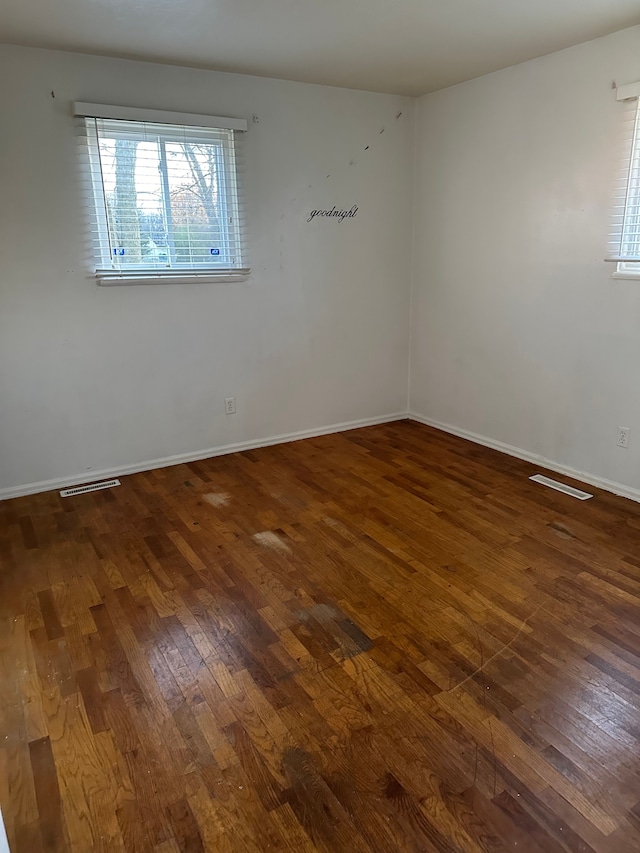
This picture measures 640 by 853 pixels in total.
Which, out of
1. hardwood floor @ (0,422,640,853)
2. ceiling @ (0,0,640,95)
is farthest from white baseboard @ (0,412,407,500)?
ceiling @ (0,0,640,95)

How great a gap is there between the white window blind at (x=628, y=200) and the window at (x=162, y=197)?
7.31 ft

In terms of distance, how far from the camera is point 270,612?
2354 mm

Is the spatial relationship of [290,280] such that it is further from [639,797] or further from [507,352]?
[639,797]

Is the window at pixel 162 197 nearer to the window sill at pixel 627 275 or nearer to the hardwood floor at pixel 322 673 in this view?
the hardwood floor at pixel 322 673

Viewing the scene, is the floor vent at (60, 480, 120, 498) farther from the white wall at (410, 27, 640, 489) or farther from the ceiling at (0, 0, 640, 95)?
the white wall at (410, 27, 640, 489)

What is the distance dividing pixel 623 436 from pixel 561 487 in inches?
18.0

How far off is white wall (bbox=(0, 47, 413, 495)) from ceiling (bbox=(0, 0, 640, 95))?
0.23m

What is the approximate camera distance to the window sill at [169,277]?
11.5ft

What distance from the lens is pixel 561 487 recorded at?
3.51 m

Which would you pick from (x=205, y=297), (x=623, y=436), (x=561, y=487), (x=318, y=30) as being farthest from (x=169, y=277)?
(x=623, y=436)

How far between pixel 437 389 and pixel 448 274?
0.90 metres

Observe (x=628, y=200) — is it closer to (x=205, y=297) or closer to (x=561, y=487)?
(x=561, y=487)

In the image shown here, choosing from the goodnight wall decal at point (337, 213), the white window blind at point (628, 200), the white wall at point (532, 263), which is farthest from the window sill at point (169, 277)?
the white window blind at point (628, 200)

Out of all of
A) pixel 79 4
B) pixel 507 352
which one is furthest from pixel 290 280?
pixel 79 4
